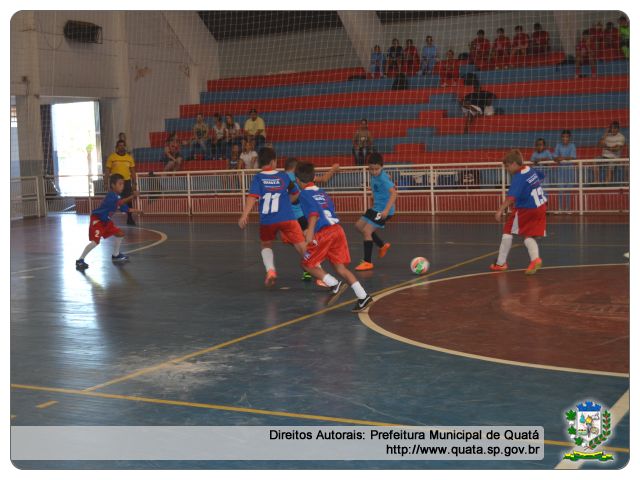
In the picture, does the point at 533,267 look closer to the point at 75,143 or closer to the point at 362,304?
the point at 362,304

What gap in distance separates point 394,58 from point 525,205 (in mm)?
17218

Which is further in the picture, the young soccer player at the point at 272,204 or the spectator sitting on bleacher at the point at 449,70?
the spectator sitting on bleacher at the point at 449,70

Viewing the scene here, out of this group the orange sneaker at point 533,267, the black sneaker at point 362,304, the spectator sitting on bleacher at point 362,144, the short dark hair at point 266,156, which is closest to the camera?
the black sneaker at point 362,304

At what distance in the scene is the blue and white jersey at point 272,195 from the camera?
425 inches

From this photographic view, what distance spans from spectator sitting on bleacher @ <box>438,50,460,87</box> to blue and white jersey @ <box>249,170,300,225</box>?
17.5 m

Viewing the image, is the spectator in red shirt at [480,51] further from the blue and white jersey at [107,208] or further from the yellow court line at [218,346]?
the yellow court line at [218,346]

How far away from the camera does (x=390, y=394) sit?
239 inches

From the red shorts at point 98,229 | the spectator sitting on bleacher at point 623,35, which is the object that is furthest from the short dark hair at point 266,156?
the spectator sitting on bleacher at point 623,35

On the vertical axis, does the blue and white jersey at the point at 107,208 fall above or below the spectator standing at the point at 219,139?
below

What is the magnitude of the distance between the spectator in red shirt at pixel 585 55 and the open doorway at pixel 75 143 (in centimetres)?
1655

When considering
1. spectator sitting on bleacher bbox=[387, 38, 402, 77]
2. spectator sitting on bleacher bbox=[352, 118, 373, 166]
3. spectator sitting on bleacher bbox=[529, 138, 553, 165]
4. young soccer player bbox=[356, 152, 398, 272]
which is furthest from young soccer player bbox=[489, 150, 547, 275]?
spectator sitting on bleacher bbox=[387, 38, 402, 77]

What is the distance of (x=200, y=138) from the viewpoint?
2733 centimetres

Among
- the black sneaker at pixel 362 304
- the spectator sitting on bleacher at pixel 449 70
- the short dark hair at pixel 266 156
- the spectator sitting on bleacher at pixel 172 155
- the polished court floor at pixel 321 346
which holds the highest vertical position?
the spectator sitting on bleacher at pixel 449 70

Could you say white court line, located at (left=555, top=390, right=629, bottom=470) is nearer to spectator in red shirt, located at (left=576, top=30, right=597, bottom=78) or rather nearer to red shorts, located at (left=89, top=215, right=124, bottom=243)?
red shorts, located at (left=89, top=215, right=124, bottom=243)
